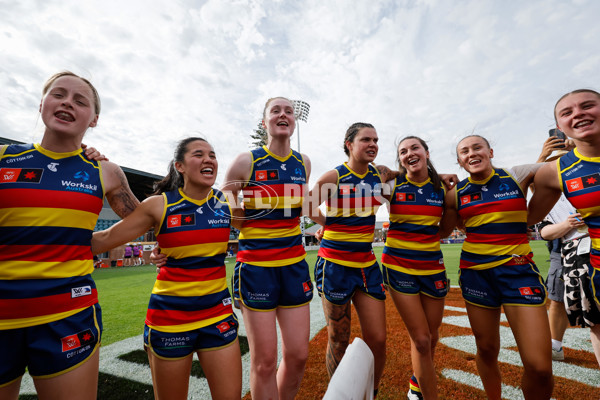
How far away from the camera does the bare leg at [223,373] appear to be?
1.96 metres

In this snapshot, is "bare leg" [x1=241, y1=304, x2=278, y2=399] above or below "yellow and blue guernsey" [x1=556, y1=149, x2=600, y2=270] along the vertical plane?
below

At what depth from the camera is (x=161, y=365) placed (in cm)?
195

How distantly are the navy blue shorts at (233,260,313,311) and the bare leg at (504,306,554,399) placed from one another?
70.6 inches

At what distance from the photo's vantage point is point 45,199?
67.5 inches

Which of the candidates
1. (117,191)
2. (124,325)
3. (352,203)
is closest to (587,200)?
(352,203)

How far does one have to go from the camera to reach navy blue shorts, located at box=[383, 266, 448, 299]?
2.97 meters

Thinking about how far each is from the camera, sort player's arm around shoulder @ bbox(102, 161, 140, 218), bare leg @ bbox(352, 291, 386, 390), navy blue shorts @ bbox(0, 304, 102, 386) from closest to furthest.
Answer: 1. navy blue shorts @ bbox(0, 304, 102, 386)
2. player's arm around shoulder @ bbox(102, 161, 140, 218)
3. bare leg @ bbox(352, 291, 386, 390)

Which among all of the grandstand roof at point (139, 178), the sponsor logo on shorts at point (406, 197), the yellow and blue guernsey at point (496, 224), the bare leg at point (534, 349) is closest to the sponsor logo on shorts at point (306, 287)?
the sponsor logo on shorts at point (406, 197)

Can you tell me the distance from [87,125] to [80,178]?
1.36 ft

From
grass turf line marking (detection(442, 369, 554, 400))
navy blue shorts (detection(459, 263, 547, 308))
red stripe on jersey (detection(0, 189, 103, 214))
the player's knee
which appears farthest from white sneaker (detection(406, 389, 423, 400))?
red stripe on jersey (detection(0, 189, 103, 214))

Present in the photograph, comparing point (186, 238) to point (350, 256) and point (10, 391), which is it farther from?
point (350, 256)

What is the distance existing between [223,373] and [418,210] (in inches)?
96.0

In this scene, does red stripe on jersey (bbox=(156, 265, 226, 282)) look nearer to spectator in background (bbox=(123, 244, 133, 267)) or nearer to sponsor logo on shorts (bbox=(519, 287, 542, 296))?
→ sponsor logo on shorts (bbox=(519, 287, 542, 296))

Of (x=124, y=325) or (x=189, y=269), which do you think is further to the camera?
(x=124, y=325)
